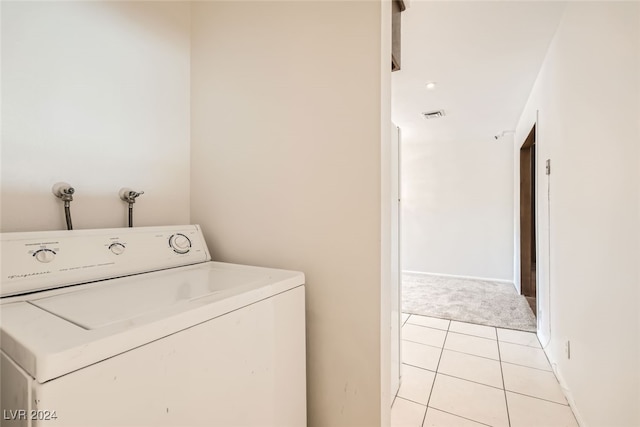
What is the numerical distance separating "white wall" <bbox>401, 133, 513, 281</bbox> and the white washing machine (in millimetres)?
4115

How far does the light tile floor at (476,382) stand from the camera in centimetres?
150

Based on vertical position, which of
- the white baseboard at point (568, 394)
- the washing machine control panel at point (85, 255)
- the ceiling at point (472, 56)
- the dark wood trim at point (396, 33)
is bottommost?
the white baseboard at point (568, 394)

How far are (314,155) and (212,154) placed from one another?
0.55 meters

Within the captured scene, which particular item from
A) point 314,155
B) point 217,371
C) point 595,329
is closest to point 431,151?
point 595,329

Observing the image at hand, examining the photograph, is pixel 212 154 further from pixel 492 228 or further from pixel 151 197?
pixel 492 228

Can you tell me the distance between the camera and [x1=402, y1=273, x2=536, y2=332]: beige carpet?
9.26 ft

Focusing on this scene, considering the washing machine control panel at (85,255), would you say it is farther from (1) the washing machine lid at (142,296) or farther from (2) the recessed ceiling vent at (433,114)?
(2) the recessed ceiling vent at (433,114)

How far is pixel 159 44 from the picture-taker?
4.35 feet

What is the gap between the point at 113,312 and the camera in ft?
2.13

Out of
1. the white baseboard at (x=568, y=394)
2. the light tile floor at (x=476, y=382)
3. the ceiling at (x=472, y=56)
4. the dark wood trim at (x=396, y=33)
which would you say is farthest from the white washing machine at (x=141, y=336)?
the ceiling at (x=472, y=56)

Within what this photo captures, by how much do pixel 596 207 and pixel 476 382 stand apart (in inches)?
48.4

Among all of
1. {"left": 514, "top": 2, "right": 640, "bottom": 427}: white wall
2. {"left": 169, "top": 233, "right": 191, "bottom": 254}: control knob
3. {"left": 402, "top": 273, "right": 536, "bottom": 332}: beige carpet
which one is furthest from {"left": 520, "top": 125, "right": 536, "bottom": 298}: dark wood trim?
{"left": 169, "top": 233, "right": 191, "bottom": 254}: control knob

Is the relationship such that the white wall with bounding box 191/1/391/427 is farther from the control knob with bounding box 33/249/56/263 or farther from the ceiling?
the ceiling

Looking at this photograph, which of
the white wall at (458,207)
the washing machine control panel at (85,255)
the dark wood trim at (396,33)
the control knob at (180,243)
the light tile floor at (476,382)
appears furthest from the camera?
the white wall at (458,207)
